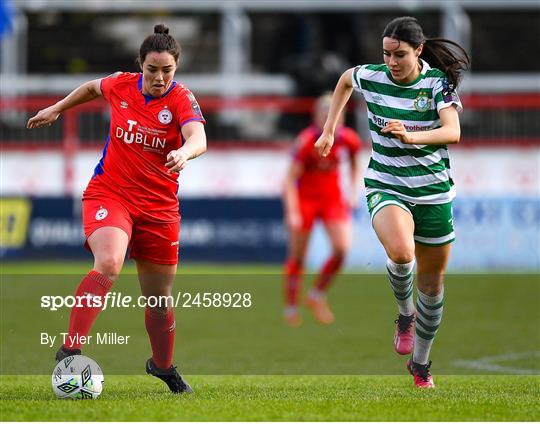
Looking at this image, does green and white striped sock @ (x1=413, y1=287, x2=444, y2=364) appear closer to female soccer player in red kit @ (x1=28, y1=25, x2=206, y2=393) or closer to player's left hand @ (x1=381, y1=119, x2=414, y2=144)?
player's left hand @ (x1=381, y1=119, x2=414, y2=144)

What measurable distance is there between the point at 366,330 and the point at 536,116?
9411 mm

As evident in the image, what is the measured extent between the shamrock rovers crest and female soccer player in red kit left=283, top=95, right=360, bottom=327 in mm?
5737

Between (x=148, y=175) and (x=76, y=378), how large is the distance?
130 centimetres

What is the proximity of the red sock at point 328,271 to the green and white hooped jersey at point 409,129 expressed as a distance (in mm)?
5810

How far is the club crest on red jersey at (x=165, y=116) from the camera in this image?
694cm

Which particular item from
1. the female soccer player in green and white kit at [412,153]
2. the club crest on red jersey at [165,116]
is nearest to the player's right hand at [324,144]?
the female soccer player in green and white kit at [412,153]

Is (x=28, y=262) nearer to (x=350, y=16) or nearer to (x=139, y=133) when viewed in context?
(x=350, y=16)

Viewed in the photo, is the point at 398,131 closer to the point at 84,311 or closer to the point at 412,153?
the point at 412,153

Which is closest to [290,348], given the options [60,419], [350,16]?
[60,419]

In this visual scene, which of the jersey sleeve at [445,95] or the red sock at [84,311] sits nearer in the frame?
the red sock at [84,311]

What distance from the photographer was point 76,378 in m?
6.55

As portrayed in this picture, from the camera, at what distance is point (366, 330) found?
11617 mm

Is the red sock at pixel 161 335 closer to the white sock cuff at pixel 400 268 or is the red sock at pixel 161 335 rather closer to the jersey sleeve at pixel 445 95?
the white sock cuff at pixel 400 268

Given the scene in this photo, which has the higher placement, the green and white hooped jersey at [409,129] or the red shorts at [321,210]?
the green and white hooped jersey at [409,129]
